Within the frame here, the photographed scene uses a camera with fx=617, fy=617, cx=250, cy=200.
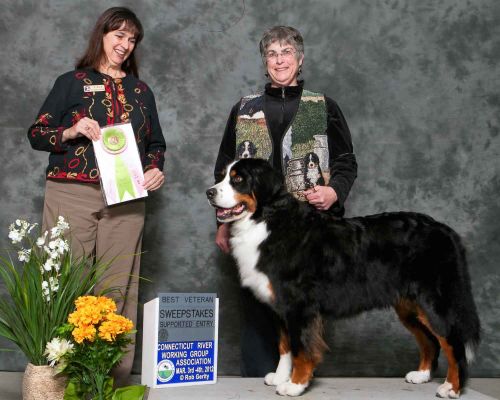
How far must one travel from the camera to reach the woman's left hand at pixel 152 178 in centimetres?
293

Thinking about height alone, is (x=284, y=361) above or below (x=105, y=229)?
below

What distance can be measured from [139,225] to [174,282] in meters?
1.13

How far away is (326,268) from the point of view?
270 cm

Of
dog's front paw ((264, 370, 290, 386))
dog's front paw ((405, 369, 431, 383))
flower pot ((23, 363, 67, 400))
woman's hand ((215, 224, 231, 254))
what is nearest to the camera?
flower pot ((23, 363, 67, 400))

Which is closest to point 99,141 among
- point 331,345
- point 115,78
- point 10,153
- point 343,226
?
point 115,78

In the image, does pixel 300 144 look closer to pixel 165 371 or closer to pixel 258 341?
pixel 258 341

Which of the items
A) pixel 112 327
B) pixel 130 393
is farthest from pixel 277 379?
pixel 112 327

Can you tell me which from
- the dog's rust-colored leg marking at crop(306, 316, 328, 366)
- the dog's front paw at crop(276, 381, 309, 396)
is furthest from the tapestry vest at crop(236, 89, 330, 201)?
the dog's front paw at crop(276, 381, 309, 396)

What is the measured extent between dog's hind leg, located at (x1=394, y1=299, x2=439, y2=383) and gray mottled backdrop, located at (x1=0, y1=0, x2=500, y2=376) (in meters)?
1.12

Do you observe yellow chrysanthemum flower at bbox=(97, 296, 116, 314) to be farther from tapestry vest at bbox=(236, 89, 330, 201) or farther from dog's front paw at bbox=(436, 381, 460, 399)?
dog's front paw at bbox=(436, 381, 460, 399)

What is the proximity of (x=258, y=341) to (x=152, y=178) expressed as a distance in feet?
3.51

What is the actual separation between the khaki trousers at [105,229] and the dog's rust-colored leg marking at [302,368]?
0.77 metres

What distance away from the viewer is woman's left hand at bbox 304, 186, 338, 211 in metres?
2.87

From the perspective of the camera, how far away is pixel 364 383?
2986 millimetres
